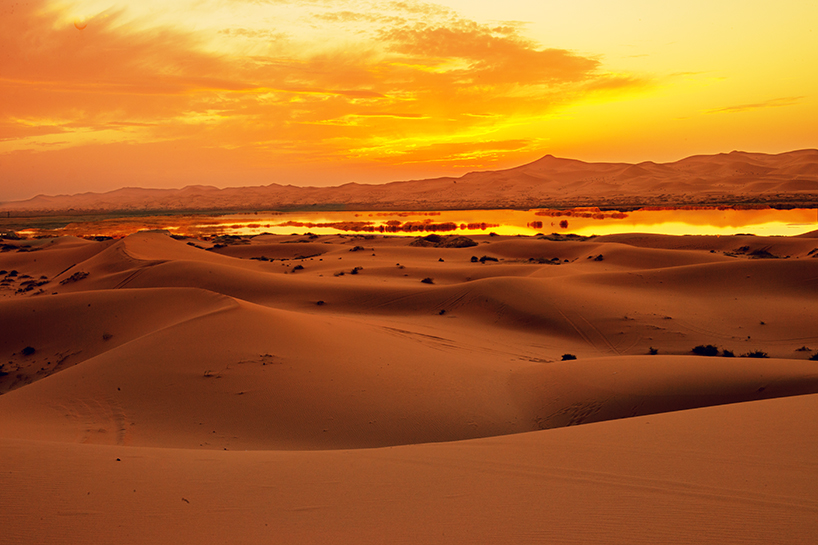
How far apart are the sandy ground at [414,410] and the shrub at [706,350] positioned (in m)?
0.39

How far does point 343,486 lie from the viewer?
3.35m

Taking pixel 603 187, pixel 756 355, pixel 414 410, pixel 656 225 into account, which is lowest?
pixel 756 355

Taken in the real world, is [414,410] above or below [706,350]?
above

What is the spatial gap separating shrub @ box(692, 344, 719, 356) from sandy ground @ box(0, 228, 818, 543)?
1.27 feet

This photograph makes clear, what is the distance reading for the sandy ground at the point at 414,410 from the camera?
9.29 ft

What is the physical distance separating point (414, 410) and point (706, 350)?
6.50m

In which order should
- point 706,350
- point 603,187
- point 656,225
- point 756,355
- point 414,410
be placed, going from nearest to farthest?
1. point 414,410
2. point 756,355
3. point 706,350
4. point 656,225
5. point 603,187

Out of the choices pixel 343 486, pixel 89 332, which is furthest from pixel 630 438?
pixel 89 332

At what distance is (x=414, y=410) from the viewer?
6102 millimetres

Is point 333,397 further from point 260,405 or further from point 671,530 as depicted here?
point 671,530

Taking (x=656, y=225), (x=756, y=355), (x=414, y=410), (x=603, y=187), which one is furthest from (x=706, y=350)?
(x=603, y=187)

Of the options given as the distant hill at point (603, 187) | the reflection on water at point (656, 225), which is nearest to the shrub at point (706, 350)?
the reflection on water at point (656, 225)

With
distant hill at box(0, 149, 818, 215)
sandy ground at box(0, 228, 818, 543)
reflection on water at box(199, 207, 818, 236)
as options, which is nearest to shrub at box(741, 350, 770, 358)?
sandy ground at box(0, 228, 818, 543)

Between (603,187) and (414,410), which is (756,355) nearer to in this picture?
(414,410)
